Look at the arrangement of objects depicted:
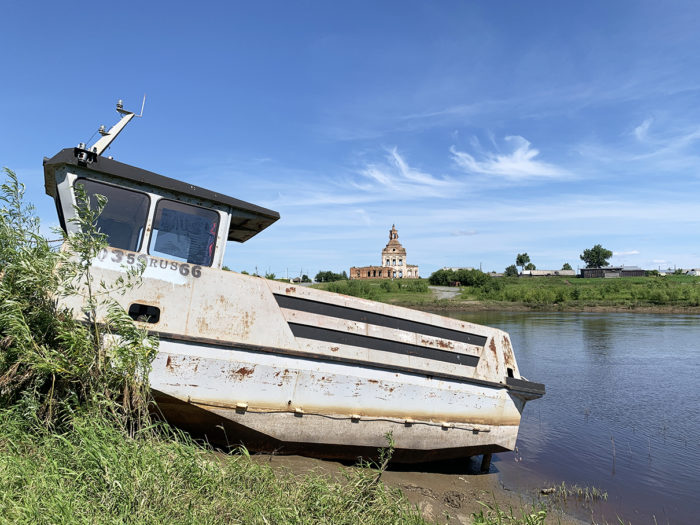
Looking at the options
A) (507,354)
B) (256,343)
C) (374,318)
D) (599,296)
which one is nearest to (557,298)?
(599,296)

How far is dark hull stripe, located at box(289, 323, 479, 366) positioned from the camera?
4859mm

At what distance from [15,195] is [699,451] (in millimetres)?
9898

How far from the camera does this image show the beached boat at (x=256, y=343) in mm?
4293

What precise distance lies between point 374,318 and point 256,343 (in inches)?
57.3

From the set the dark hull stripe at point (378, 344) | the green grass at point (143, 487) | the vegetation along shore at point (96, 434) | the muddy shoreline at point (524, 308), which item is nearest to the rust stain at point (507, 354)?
the dark hull stripe at point (378, 344)

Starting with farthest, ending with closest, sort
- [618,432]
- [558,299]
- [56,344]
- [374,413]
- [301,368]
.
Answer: [558,299], [618,432], [374,413], [301,368], [56,344]

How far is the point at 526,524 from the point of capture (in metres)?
3.33

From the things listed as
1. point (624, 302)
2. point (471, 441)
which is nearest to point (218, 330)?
point (471, 441)

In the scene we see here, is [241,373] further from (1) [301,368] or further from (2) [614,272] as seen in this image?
(2) [614,272]

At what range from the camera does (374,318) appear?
5.31 meters

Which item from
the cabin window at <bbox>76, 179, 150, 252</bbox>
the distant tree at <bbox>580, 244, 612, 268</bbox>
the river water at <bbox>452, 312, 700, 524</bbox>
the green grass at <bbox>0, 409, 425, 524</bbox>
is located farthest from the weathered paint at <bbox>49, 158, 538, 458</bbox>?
the distant tree at <bbox>580, 244, 612, 268</bbox>

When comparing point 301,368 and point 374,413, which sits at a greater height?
point 301,368

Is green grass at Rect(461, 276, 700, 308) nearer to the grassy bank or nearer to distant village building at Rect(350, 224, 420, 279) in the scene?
the grassy bank

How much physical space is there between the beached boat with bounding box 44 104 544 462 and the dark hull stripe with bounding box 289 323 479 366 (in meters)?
0.01
